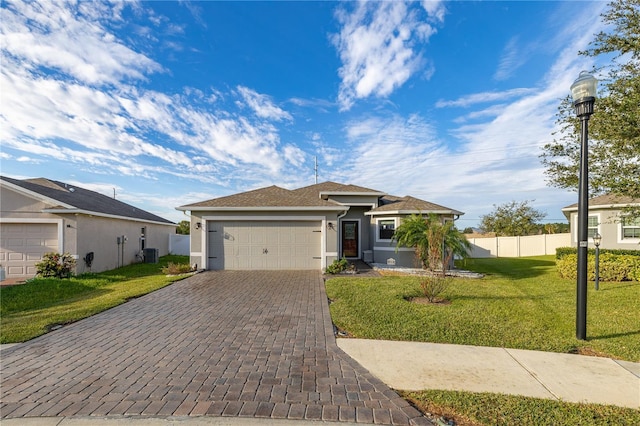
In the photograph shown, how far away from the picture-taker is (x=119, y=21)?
830 cm

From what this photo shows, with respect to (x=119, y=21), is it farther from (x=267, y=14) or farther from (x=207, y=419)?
(x=207, y=419)

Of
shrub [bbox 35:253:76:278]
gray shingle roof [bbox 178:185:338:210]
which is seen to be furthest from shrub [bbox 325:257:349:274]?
shrub [bbox 35:253:76:278]

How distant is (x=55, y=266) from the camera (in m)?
10.7

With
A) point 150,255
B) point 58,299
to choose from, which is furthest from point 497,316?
point 150,255

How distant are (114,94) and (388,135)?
13.2 meters

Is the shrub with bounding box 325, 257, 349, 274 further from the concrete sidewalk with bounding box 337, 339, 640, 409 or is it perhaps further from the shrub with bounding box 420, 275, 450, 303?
the concrete sidewalk with bounding box 337, 339, 640, 409

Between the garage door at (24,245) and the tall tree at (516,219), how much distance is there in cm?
3319

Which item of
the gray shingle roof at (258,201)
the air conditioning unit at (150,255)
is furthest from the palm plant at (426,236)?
the air conditioning unit at (150,255)

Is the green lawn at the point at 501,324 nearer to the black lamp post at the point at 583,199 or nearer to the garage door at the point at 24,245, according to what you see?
the black lamp post at the point at 583,199

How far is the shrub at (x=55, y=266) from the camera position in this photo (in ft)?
35.0

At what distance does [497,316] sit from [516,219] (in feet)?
87.8

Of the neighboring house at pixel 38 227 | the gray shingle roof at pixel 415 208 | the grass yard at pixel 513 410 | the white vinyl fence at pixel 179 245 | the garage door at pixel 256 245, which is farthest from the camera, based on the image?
the white vinyl fence at pixel 179 245

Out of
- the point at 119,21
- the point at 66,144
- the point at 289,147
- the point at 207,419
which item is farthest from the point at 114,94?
the point at 207,419

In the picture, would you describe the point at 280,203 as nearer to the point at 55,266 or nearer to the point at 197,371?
the point at 55,266
